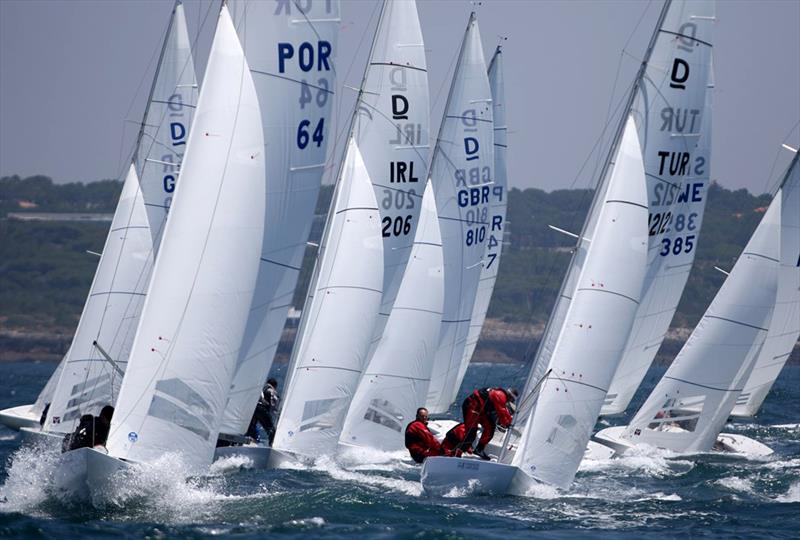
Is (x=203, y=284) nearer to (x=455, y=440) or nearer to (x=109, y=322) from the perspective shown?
(x=455, y=440)

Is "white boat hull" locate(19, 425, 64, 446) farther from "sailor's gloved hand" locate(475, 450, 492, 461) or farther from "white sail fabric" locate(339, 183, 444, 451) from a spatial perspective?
"sailor's gloved hand" locate(475, 450, 492, 461)

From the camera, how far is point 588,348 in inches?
603

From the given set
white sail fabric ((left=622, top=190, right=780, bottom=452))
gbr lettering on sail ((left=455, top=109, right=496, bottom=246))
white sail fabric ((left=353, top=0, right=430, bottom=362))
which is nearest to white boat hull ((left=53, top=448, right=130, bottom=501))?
white sail fabric ((left=353, top=0, right=430, bottom=362))

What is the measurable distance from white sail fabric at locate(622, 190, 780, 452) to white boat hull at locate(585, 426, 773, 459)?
298 mm

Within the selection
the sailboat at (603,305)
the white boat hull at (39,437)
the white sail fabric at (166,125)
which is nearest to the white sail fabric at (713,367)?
the sailboat at (603,305)

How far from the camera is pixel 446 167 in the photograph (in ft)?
70.4

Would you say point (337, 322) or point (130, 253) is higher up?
point (130, 253)

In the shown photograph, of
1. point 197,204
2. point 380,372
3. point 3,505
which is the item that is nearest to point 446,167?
point 380,372

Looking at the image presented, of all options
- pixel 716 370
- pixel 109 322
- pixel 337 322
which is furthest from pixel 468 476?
pixel 716 370

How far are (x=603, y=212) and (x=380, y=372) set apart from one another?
16.3 feet

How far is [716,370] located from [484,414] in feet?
19.2

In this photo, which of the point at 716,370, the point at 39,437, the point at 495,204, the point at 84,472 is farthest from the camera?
the point at 495,204

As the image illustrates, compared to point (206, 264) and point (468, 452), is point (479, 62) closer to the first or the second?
point (468, 452)

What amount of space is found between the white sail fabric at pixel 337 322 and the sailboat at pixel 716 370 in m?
5.50
